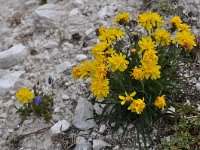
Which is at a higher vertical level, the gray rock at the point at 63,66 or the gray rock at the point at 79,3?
the gray rock at the point at 79,3

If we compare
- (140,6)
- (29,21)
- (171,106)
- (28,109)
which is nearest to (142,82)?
(171,106)

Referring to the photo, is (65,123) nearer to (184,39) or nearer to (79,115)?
(79,115)

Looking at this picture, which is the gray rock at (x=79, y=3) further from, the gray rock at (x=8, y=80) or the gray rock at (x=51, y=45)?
the gray rock at (x=8, y=80)

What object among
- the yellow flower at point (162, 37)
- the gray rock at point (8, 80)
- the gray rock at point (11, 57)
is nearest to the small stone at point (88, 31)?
the gray rock at point (11, 57)

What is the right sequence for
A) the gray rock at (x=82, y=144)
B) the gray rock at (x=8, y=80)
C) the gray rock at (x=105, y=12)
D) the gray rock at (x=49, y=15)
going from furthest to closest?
the gray rock at (x=49, y=15), the gray rock at (x=105, y=12), the gray rock at (x=8, y=80), the gray rock at (x=82, y=144)

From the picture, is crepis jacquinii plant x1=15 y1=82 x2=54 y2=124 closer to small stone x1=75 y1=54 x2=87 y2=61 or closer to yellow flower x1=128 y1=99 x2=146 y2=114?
small stone x1=75 y1=54 x2=87 y2=61

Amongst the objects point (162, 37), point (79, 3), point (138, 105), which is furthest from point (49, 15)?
point (138, 105)
